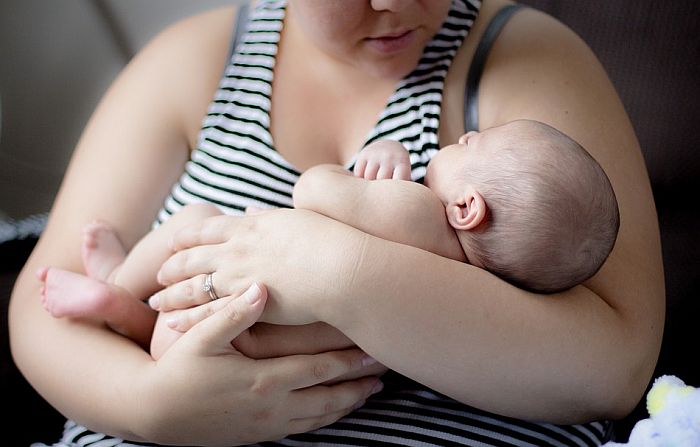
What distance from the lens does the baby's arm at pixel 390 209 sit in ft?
3.43

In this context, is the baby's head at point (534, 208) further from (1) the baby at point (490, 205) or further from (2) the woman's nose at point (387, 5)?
(2) the woman's nose at point (387, 5)

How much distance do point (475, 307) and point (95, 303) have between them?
0.54m

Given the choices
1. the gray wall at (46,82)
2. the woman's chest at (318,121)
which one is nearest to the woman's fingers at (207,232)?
the woman's chest at (318,121)

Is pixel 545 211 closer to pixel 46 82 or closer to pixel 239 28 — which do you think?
pixel 239 28

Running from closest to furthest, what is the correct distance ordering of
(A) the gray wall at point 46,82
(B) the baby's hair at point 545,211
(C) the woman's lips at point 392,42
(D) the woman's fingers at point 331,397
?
(B) the baby's hair at point 545,211 < (D) the woman's fingers at point 331,397 < (C) the woman's lips at point 392,42 < (A) the gray wall at point 46,82

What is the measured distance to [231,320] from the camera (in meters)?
1.02

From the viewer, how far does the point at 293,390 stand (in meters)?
1.10

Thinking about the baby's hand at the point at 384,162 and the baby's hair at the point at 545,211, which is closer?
the baby's hair at the point at 545,211

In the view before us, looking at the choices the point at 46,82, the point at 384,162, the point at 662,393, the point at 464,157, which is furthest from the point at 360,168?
the point at 46,82

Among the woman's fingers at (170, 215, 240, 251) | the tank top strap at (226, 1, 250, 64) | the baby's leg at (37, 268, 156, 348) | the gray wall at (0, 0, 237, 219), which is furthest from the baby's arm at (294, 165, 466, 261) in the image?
the gray wall at (0, 0, 237, 219)

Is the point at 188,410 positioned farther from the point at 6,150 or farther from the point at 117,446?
the point at 6,150

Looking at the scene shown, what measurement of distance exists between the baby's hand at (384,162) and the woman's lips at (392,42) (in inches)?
5.6

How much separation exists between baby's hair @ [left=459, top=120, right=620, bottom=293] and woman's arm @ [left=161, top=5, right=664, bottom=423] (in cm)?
4

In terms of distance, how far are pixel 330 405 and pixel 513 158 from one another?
0.40m
